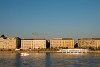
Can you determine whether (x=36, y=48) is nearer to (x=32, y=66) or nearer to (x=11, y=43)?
(x=11, y=43)

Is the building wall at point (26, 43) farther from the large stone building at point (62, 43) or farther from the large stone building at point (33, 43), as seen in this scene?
the large stone building at point (62, 43)

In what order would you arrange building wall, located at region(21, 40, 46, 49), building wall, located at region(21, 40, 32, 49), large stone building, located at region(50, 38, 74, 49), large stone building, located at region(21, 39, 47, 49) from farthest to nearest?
1. building wall, located at region(21, 40, 32, 49)
2. building wall, located at region(21, 40, 46, 49)
3. large stone building, located at region(21, 39, 47, 49)
4. large stone building, located at region(50, 38, 74, 49)

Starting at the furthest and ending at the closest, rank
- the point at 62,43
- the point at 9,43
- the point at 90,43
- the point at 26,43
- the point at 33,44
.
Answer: the point at 26,43
the point at 33,44
the point at 9,43
the point at 62,43
the point at 90,43

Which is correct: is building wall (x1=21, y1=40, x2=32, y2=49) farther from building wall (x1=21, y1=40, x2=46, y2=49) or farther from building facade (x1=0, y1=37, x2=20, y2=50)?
building facade (x1=0, y1=37, x2=20, y2=50)

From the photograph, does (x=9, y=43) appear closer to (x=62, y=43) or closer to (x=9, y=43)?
(x=9, y=43)

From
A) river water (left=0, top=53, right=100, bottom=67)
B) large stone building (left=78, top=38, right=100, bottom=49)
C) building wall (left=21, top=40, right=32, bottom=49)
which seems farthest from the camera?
building wall (left=21, top=40, right=32, bottom=49)

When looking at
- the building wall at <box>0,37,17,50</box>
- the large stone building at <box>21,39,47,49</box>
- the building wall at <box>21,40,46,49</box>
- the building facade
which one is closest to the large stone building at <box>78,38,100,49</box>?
the large stone building at <box>21,39,47,49</box>

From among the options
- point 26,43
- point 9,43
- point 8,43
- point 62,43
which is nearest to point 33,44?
point 26,43

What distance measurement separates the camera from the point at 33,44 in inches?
4589

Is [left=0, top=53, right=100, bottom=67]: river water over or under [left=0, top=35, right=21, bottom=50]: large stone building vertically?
under

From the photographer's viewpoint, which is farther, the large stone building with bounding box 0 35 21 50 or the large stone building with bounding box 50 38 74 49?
the large stone building with bounding box 0 35 21 50

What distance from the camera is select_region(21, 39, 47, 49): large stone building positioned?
116 metres

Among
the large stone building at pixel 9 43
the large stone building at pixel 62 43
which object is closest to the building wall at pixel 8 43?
the large stone building at pixel 9 43

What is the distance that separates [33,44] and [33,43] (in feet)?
1.27
